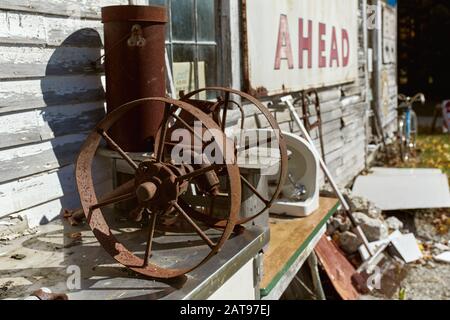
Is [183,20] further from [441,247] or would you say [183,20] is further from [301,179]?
[441,247]

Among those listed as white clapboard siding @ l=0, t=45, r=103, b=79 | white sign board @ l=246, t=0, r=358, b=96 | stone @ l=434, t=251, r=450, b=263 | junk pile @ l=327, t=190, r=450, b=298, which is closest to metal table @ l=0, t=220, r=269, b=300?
white clapboard siding @ l=0, t=45, r=103, b=79

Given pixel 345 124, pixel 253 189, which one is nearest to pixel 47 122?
pixel 253 189

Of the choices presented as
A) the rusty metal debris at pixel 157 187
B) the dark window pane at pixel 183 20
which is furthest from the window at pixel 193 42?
the rusty metal debris at pixel 157 187

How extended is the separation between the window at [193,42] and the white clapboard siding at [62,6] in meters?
0.51

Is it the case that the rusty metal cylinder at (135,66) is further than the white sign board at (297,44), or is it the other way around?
the white sign board at (297,44)

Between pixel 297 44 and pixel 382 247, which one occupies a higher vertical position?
pixel 297 44

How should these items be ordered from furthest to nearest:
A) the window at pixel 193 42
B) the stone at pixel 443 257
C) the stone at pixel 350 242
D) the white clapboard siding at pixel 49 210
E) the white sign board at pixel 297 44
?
the stone at pixel 443 257 → the stone at pixel 350 242 → the white sign board at pixel 297 44 → the window at pixel 193 42 → the white clapboard siding at pixel 49 210

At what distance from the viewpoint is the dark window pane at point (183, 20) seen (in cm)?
366

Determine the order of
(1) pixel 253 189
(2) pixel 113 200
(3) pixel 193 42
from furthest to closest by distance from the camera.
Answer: (3) pixel 193 42, (1) pixel 253 189, (2) pixel 113 200

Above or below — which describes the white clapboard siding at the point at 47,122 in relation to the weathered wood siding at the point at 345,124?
above

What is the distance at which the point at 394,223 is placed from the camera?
6.26 metres

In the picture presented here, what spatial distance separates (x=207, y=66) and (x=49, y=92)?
1.59 meters

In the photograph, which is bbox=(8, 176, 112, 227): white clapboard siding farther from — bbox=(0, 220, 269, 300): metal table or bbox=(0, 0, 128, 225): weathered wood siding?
bbox=(0, 220, 269, 300): metal table

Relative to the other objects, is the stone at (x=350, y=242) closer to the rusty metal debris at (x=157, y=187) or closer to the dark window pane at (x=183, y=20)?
the dark window pane at (x=183, y=20)
